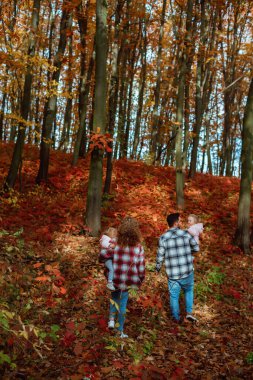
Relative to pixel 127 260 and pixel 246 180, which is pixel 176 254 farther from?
pixel 246 180

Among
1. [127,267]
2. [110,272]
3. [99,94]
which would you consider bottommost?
[110,272]

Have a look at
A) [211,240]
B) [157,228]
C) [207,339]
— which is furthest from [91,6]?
[207,339]

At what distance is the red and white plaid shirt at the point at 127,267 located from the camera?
532 centimetres

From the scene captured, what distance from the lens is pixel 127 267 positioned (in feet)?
17.5

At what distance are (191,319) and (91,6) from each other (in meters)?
13.3

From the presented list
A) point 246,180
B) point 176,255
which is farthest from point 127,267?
point 246,180

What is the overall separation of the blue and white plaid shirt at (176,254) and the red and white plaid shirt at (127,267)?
1.06 metres

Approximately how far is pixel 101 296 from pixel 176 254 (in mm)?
1882

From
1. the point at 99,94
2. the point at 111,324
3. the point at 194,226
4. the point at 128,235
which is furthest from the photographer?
the point at 99,94

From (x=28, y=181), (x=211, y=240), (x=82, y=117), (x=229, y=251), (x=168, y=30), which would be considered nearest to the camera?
(x=229, y=251)

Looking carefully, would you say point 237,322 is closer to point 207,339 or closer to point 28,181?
point 207,339

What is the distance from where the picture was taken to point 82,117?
15.2 m

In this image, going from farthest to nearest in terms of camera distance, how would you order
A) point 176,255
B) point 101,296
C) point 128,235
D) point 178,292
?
point 101,296
point 178,292
point 176,255
point 128,235

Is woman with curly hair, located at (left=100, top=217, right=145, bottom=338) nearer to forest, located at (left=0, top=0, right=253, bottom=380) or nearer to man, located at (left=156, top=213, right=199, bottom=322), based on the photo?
forest, located at (left=0, top=0, right=253, bottom=380)
